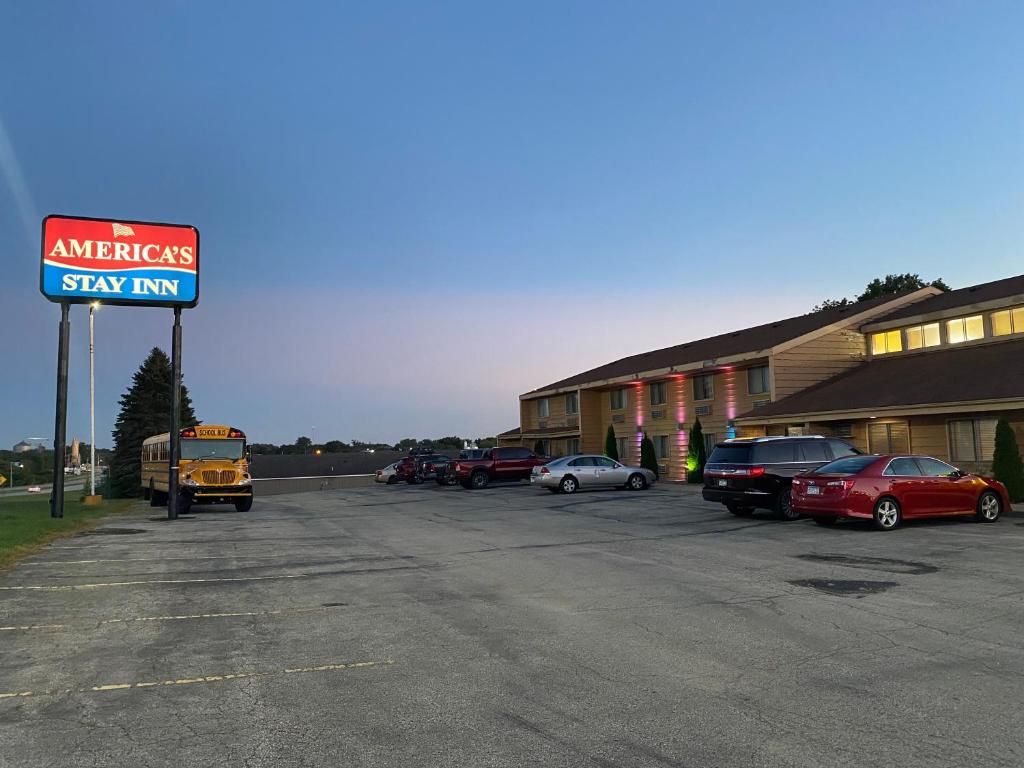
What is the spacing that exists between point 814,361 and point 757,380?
2651mm

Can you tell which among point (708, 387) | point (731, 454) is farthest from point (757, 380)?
point (731, 454)

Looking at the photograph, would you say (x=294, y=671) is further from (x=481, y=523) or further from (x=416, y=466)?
(x=416, y=466)

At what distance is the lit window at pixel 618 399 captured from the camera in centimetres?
4316

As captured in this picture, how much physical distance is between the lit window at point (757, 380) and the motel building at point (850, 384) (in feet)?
0.18

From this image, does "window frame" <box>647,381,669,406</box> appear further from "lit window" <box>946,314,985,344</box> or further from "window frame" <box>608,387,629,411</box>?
"lit window" <box>946,314,985,344</box>

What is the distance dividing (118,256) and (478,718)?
20944 mm

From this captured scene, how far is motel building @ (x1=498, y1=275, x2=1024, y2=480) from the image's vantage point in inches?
952

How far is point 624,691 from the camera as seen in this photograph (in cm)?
537

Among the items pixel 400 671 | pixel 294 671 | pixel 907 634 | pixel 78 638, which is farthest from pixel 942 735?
pixel 78 638

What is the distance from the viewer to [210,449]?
81.6 feet

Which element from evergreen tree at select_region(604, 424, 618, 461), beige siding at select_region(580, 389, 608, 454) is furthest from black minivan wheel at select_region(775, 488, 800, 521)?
beige siding at select_region(580, 389, 608, 454)

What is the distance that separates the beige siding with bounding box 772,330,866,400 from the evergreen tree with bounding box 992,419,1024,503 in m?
10.0

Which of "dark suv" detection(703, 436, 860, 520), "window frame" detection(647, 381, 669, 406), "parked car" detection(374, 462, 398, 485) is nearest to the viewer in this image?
"dark suv" detection(703, 436, 860, 520)

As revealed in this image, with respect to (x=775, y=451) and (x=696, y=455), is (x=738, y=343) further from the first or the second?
(x=775, y=451)
